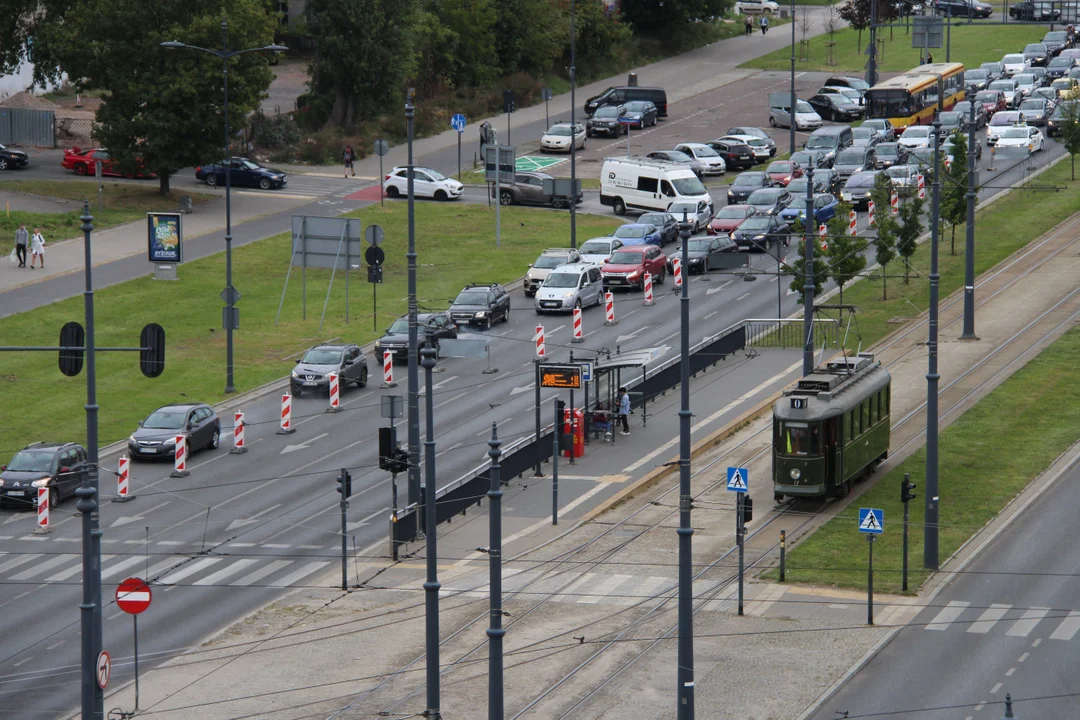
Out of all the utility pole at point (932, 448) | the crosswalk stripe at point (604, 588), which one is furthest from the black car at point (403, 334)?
the utility pole at point (932, 448)

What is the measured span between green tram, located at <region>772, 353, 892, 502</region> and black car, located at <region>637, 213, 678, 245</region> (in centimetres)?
2758

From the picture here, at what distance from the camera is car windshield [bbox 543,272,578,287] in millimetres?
61188

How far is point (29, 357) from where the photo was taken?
5566 centimetres

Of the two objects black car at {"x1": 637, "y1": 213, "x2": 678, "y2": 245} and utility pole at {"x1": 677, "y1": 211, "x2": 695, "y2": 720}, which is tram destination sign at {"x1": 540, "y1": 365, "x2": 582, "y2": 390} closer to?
utility pole at {"x1": 677, "y1": 211, "x2": 695, "y2": 720}

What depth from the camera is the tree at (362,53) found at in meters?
89.9

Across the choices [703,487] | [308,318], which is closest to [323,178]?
[308,318]

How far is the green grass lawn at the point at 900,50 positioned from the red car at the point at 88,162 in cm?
4862

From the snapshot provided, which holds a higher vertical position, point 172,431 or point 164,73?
point 164,73

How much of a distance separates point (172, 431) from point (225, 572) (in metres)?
8.85

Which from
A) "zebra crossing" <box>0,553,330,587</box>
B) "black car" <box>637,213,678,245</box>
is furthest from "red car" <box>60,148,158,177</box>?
"zebra crossing" <box>0,553,330,587</box>

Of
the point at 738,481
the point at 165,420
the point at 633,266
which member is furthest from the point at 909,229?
the point at 165,420

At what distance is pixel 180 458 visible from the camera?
147 ft

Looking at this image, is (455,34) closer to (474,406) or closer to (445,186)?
(445,186)

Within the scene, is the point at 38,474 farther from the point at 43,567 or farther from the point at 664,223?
the point at 664,223
